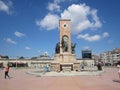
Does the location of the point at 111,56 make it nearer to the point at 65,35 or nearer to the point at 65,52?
the point at 65,35

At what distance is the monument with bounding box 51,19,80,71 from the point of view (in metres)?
34.6

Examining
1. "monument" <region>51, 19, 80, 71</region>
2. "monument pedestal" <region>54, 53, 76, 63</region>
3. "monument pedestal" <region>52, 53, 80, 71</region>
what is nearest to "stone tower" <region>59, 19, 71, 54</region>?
"monument" <region>51, 19, 80, 71</region>

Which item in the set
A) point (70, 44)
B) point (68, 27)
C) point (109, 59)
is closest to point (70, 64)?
point (70, 44)

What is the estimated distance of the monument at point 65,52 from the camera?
3459 cm

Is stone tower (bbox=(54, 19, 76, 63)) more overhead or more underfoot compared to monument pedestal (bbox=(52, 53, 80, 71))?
more overhead

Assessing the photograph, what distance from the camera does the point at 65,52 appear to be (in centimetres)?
3609

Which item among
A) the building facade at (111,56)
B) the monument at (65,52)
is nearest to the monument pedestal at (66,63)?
the monument at (65,52)

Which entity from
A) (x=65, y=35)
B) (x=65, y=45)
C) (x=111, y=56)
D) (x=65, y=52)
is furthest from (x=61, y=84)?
(x=111, y=56)

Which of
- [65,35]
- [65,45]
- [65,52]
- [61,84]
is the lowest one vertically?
[61,84]

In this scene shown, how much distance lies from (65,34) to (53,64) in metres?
5.69

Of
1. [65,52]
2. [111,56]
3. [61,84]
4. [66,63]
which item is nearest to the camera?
[61,84]

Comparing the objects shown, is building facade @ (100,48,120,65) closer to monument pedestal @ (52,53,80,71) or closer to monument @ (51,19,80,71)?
monument @ (51,19,80,71)

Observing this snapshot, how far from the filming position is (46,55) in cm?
13075

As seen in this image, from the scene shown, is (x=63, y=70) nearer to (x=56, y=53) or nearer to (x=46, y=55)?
(x=56, y=53)
